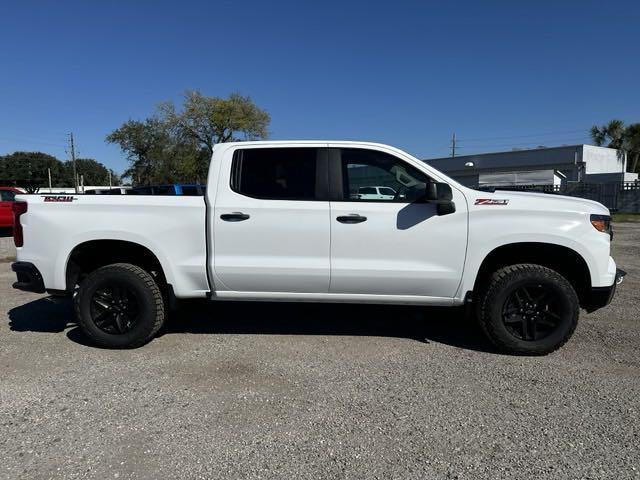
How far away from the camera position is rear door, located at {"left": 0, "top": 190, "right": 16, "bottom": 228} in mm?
15109

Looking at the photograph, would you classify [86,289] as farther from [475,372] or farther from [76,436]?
[475,372]

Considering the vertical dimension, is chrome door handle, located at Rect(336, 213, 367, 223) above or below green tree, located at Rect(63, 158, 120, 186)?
below

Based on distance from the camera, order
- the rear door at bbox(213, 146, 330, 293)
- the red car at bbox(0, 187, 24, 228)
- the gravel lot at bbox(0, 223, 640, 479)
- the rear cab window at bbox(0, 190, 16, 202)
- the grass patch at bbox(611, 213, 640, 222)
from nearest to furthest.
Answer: the gravel lot at bbox(0, 223, 640, 479), the rear door at bbox(213, 146, 330, 293), the red car at bbox(0, 187, 24, 228), the rear cab window at bbox(0, 190, 16, 202), the grass patch at bbox(611, 213, 640, 222)

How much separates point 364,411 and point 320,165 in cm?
228

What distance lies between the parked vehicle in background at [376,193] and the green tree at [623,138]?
47877 millimetres

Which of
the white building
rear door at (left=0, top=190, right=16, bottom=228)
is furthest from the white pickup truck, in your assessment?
the white building

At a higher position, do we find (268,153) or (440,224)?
(268,153)

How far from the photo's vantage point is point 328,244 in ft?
14.9

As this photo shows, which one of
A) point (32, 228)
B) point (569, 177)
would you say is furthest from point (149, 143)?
point (32, 228)

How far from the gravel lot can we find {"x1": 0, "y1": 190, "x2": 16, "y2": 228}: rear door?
450 inches

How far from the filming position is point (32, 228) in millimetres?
4723

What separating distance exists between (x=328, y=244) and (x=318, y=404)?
1.49 m

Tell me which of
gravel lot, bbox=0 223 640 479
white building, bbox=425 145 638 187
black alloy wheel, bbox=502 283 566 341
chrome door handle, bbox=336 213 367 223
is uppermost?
white building, bbox=425 145 638 187

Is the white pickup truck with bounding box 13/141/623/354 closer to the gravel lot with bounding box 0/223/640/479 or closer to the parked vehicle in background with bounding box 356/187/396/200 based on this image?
the parked vehicle in background with bounding box 356/187/396/200
